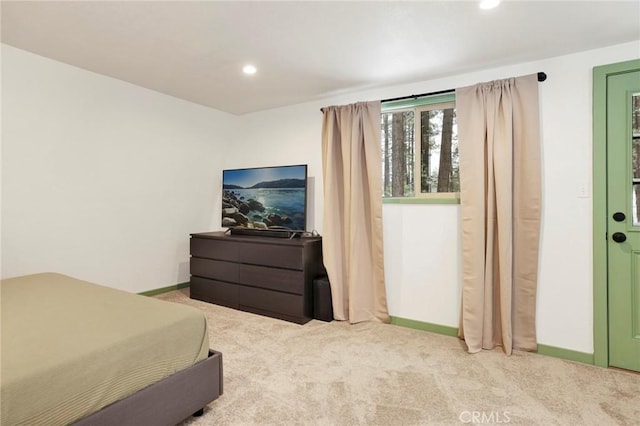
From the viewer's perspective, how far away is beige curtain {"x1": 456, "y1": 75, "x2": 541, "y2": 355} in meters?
2.59

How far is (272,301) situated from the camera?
3354mm

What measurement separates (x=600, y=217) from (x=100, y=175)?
4.31m

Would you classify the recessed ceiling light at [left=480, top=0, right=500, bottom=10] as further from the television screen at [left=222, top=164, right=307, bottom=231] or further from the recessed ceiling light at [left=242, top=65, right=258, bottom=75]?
the television screen at [left=222, top=164, right=307, bottom=231]

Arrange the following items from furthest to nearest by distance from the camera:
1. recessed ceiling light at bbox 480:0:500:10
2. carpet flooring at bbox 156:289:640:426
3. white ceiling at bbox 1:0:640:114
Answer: white ceiling at bbox 1:0:640:114 < recessed ceiling light at bbox 480:0:500:10 < carpet flooring at bbox 156:289:640:426

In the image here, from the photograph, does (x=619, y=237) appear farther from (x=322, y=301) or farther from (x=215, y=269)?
(x=215, y=269)

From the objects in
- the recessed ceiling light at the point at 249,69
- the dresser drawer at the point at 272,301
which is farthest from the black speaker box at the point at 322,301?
the recessed ceiling light at the point at 249,69

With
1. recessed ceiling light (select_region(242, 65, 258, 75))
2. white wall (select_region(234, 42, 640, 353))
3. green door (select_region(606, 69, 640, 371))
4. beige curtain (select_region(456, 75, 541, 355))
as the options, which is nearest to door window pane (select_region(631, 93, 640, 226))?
green door (select_region(606, 69, 640, 371))

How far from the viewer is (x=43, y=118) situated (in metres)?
2.92

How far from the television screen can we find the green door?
8.35 ft

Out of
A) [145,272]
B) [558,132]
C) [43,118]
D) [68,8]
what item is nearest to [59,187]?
[43,118]

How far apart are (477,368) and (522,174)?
1.49 m

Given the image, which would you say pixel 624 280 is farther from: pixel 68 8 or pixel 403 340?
pixel 68 8

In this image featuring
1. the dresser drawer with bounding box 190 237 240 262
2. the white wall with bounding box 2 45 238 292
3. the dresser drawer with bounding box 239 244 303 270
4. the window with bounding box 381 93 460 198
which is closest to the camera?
the white wall with bounding box 2 45 238 292

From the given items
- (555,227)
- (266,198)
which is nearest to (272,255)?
(266,198)
